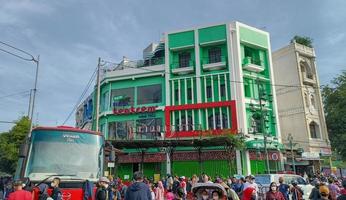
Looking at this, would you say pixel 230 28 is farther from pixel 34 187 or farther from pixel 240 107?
pixel 34 187

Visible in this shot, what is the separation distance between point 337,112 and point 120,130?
71.7ft

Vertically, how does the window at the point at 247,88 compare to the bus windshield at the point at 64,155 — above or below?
above

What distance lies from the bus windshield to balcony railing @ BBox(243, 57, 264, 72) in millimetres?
21794

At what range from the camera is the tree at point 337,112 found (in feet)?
105

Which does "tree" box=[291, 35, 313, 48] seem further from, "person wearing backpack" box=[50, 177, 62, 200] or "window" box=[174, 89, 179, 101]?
"person wearing backpack" box=[50, 177, 62, 200]

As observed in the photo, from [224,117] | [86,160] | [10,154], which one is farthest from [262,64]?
[10,154]

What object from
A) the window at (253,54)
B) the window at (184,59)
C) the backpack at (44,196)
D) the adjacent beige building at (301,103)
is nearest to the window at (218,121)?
the window at (184,59)

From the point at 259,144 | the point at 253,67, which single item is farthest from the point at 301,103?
the point at 259,144

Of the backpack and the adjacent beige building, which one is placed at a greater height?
the adjacent beige building

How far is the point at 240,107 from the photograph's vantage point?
28438mm

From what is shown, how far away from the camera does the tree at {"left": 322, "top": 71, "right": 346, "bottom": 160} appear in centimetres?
3209

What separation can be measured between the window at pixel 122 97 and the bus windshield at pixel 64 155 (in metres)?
21.3

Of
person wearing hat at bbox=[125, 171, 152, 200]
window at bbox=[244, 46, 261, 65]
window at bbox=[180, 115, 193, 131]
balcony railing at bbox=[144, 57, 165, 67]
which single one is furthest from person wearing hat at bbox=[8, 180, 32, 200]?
window at bbox=[244, 46, 261, 65]

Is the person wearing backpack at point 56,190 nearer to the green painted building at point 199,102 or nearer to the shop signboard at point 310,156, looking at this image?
the green painted building at point 199,102
